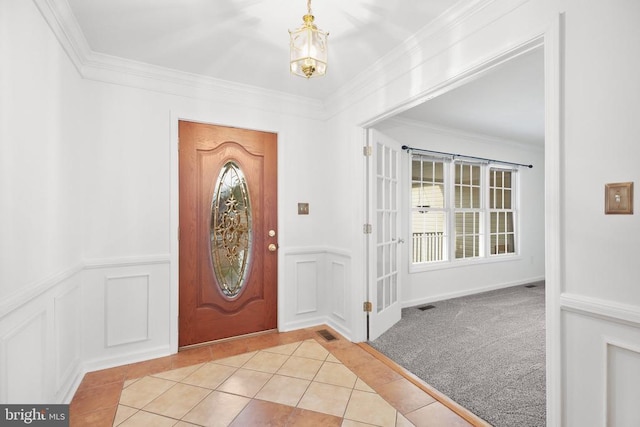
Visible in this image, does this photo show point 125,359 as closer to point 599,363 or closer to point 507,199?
point 599,363

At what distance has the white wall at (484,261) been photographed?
4078 mm

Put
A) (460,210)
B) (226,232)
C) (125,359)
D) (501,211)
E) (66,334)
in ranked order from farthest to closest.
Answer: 1. (501,211)
2. (460,210)
3. (226,232)
4. (125,359)
5. (66,334)

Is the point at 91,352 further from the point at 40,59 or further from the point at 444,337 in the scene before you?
the point at 444,337

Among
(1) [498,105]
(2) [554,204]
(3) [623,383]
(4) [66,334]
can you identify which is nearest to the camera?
(3) [623,383]

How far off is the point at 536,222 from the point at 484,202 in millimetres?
1453

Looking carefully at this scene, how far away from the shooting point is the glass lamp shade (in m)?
1.50

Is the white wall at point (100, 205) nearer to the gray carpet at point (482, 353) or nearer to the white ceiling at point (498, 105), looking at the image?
the gray carpet at point (482, 353)

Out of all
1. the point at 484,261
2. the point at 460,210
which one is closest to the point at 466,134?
the point at 460,210

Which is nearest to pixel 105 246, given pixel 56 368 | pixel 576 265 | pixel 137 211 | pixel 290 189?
pixel 137 211

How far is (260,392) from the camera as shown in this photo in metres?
2.14

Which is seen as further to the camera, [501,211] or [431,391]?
[501,211]

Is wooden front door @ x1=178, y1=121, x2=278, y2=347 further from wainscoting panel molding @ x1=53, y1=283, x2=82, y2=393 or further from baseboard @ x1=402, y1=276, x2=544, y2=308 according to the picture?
baseboard @ x1=402, y1=276, x2=544, y2=308

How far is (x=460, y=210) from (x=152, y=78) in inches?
165

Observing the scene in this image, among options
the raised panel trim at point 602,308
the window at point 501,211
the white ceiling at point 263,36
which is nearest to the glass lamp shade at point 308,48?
the white ceiling at point 263,36
